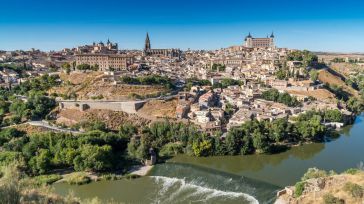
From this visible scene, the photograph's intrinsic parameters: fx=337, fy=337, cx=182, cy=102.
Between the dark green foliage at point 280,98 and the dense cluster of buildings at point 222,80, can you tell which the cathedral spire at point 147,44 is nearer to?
the dense cluster of buildings at point 222,80

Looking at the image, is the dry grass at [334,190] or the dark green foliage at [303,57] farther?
the dark green foliage at [303,57]

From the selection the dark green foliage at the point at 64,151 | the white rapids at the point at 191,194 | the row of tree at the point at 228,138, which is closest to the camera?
the white rapids at the point at 191,194

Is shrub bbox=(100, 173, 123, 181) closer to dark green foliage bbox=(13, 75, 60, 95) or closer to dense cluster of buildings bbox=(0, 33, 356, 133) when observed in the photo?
dense cluster of buildings bbox=(0, 33, 356, 133)

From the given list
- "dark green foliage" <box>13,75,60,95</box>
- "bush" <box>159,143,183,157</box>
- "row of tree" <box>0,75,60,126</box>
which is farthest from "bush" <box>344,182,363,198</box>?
"dark green foliage" <box>13,75,60,95</box>

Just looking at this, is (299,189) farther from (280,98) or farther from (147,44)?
(147,44)

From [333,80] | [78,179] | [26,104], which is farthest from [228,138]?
[333,80]

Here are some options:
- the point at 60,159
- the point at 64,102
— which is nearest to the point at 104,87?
the point at 64,102

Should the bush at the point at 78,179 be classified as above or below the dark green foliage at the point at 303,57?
below

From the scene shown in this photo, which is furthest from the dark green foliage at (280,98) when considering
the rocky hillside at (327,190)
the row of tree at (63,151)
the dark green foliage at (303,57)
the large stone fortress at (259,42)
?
the large stone fortress at (259,42)

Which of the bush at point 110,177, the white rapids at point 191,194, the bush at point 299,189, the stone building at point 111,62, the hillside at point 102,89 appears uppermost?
the stone building at point 111,62
